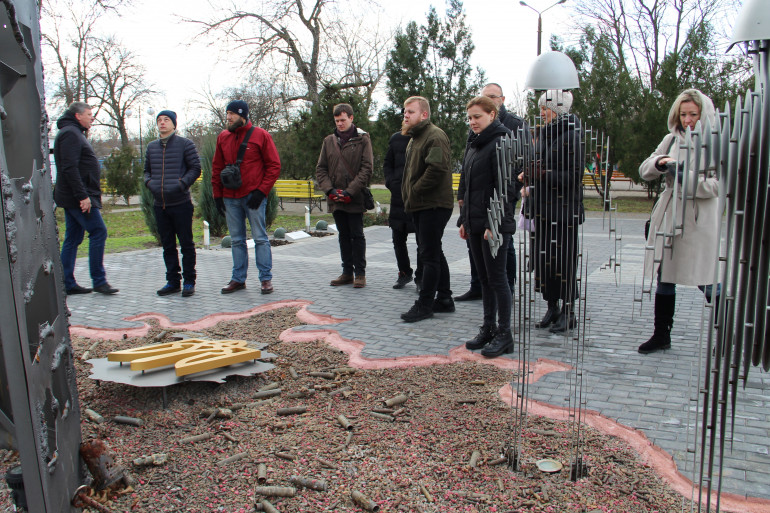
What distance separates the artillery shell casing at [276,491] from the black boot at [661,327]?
10.9ft

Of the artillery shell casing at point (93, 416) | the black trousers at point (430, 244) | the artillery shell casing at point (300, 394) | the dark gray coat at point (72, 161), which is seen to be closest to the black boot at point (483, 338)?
the black trousers at point (430, 244)

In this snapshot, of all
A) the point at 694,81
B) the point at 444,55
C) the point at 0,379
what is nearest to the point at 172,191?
the point at 0,379

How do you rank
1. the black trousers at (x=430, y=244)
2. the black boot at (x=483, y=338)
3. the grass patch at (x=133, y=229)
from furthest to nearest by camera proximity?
the grass patch at (x=133, y=229), the black trousers at (x=430, y=244), the black boot at (x=483, y=338)

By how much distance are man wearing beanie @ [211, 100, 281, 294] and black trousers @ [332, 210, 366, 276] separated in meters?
0.90

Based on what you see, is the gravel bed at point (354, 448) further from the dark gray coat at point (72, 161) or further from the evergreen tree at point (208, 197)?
the evergreen tree at point (208, 197)

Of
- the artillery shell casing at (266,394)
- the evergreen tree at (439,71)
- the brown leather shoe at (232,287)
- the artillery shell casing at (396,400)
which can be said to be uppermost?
the evergreen tree at (439,71)

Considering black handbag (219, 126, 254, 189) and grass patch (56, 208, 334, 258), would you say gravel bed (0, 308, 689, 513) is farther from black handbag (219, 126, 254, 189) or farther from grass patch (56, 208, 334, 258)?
grass patch (56, 208, 334, 258)

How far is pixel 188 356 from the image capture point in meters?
4.26

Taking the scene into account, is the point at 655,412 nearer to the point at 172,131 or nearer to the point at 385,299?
the point at 385,299

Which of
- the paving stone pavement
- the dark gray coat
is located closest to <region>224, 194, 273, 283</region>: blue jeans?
the paving stone pavement

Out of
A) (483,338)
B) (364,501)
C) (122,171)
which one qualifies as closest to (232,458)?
(364,501)

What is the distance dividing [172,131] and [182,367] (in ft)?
13.8

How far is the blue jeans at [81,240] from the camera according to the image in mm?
7426

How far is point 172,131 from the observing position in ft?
24.0
